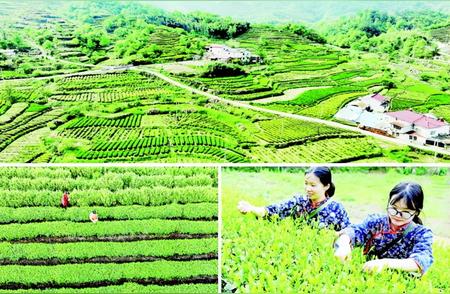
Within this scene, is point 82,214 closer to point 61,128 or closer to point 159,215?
point 159,215

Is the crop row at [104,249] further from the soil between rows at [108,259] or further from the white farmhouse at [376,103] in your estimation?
the white farmhouse at [376,103]

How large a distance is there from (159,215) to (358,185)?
6.82ft

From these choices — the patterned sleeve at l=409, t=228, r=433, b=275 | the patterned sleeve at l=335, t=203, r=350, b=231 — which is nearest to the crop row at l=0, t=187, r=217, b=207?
the patterned sleeve at l=335, t=203, r=350, b=231

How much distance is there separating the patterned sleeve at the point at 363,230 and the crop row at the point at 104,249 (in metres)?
1.37

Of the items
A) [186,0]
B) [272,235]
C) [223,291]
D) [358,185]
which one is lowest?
[223,291]

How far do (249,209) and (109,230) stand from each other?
1455mm

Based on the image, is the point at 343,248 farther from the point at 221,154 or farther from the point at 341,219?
the point at 221,154

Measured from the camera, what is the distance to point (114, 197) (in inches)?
241

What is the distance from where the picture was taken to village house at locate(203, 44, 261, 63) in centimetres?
941

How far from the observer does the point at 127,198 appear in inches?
242

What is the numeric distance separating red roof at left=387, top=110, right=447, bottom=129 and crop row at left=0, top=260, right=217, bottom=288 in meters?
3.30

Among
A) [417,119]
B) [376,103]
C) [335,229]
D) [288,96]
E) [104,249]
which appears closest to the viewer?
[335,229]

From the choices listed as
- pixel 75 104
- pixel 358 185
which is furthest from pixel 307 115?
pixel 75 104

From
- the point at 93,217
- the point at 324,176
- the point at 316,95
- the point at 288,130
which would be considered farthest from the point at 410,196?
the point at 316,95
